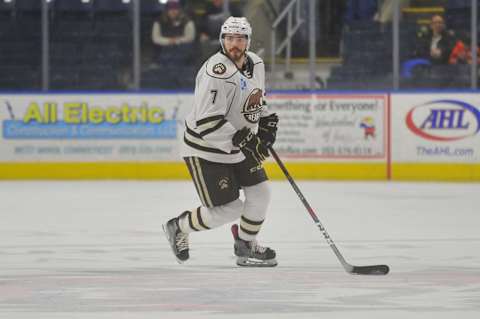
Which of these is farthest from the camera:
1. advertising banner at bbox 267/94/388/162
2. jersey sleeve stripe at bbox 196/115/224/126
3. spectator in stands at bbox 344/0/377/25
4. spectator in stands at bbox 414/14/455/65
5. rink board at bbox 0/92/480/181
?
spectator in stands at bbox 344/0/377/25

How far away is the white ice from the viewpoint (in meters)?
4.70

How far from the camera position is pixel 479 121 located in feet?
40.7

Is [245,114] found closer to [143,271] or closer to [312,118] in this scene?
[143,271]

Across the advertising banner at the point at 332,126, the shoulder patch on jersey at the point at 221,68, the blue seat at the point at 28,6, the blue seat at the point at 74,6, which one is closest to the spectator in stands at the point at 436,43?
the advertising banner at the point at 332,126

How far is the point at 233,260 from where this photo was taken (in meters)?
6.34

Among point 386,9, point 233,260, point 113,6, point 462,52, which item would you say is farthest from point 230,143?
→ point 113,6

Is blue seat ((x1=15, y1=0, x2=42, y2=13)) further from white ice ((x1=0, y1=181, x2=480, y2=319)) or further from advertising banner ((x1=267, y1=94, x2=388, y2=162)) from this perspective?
white ice ((x1=0, y1=181, x2=480, y2=319))

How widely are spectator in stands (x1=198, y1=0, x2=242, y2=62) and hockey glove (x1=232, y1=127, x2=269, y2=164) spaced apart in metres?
7.60

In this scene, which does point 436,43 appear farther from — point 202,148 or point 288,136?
point 202,148

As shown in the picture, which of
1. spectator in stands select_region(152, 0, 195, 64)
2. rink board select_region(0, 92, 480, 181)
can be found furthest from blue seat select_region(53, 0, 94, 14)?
rink board select_region(0, 92, 480, 181)

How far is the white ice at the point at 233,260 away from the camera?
4.70m

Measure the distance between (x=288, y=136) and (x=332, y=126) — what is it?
467 millimetres

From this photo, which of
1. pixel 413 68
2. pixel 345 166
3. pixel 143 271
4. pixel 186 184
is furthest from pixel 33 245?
pixel 413 68

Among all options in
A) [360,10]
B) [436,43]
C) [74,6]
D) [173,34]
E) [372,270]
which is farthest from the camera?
[74,6]
